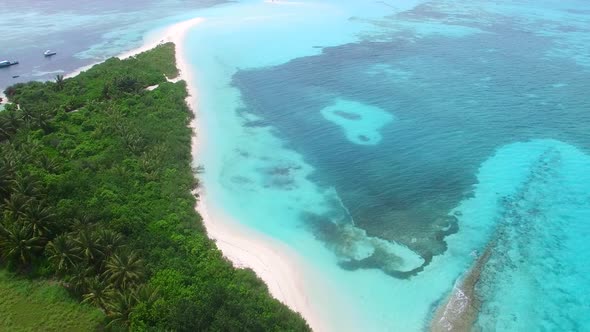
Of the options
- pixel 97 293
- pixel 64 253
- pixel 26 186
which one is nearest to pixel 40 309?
pixel 64 253

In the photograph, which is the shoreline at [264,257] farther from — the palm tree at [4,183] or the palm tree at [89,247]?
the palm tree at [4,183]

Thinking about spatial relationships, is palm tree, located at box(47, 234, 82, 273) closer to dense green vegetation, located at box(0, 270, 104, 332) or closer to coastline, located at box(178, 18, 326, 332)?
dense green vegetation, located at box(0, 270, 104, 332)

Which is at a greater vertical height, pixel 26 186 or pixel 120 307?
pixel 26 186

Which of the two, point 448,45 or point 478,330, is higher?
point 448,45

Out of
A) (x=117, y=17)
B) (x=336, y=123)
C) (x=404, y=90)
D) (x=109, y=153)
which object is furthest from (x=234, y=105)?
(x=117, y=17)

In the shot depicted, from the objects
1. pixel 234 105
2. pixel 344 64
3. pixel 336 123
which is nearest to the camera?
pixel 336 123

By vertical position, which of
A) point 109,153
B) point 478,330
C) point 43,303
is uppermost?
point 109,153

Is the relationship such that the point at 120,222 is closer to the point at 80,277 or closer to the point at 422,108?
the point at 80,277

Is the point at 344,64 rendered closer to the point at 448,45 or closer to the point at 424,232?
the point at 448,45
